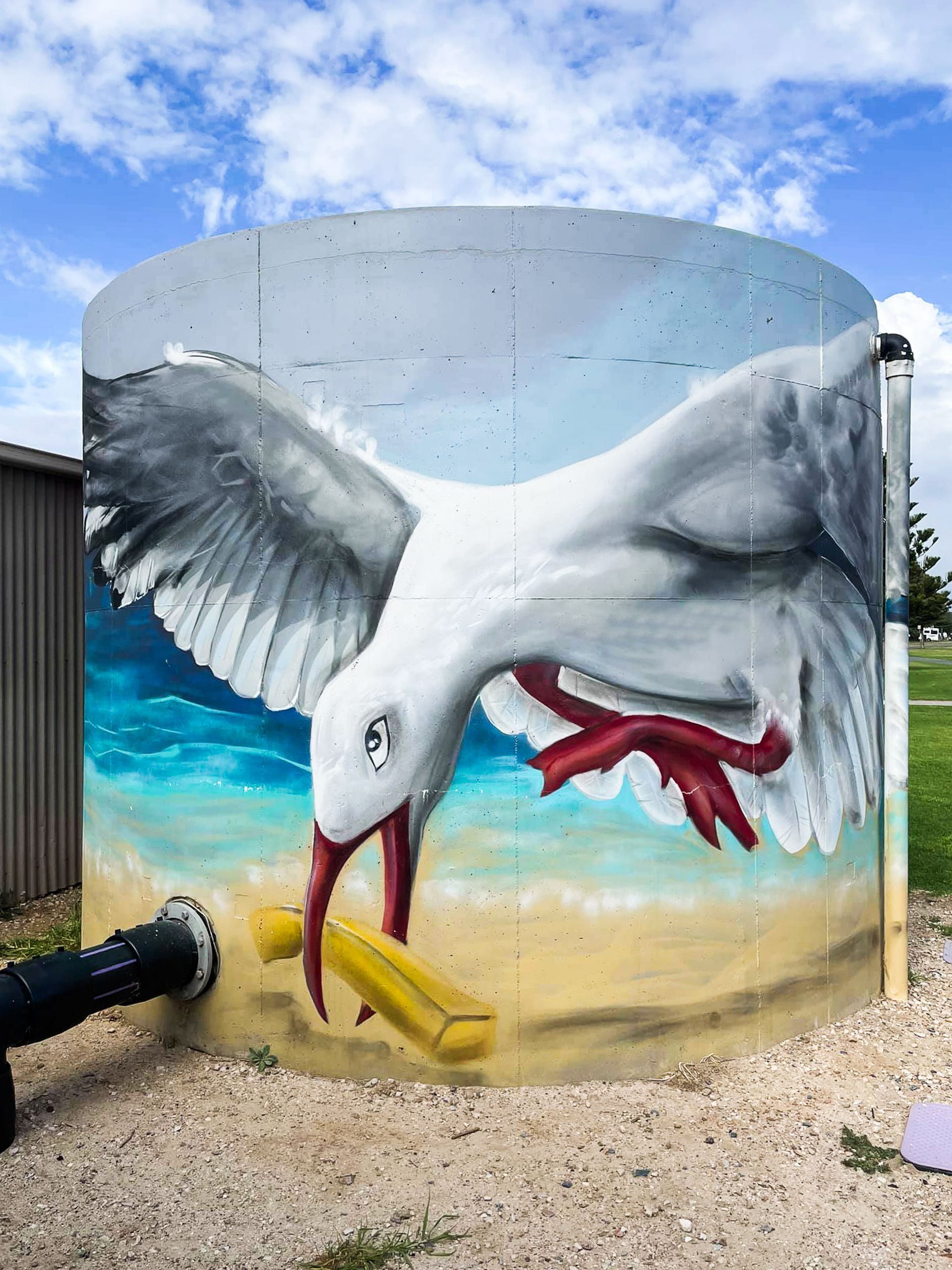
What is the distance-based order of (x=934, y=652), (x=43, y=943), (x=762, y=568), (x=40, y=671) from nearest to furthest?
(x=762, y=568), (x=43, y=943), (x=40, y=671), (x=934, y=652)

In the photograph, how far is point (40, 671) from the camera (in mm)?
10219

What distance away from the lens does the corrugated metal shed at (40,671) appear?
32.3 ft

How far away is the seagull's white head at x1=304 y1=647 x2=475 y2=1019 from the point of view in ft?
18.5

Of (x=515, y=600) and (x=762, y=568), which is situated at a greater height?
(x=762, y=568)

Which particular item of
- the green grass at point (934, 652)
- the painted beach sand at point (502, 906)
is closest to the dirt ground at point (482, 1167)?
the painted beach sand at point (502, 906)

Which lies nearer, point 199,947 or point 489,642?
point 489,642

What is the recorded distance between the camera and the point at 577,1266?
411cm

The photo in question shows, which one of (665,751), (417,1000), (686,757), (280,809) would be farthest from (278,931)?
(686,757)

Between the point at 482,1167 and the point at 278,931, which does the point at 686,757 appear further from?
the point at 278,931

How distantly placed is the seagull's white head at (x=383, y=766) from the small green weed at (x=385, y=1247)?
5.31 feet

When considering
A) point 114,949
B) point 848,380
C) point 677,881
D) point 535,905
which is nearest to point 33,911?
point 114,949

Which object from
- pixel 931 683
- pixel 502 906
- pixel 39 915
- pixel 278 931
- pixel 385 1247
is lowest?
pixel 39 915

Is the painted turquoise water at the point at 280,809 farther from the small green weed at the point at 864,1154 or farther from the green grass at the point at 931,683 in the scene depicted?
the green grass at the point at 931,683

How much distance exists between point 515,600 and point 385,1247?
130 inches
